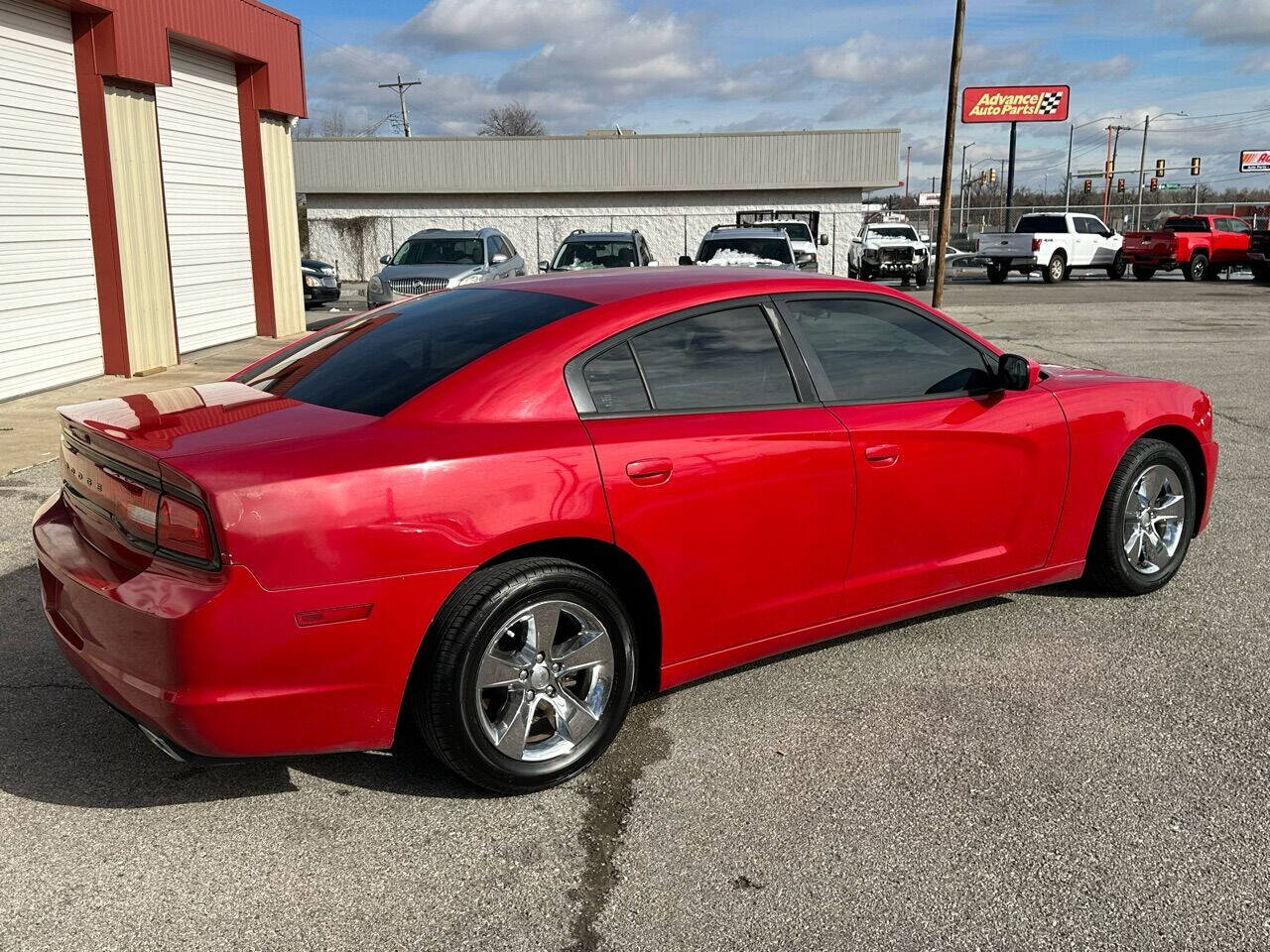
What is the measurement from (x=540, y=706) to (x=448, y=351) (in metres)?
1.15

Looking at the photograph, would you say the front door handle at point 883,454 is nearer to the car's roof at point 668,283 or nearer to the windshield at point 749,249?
the car's roof at point 668,283

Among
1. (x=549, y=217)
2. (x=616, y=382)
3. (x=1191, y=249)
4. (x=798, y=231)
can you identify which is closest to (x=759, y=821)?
(x=616, y=382)

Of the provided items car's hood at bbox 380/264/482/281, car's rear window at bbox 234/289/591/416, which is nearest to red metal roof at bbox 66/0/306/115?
car's hood at bbox 380/264/482/281

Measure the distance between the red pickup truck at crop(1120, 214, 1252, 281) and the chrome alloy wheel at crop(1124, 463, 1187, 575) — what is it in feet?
102

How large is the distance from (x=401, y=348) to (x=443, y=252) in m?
16.0

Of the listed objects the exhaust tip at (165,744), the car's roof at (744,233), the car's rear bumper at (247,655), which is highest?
the car's roof at (744,233)

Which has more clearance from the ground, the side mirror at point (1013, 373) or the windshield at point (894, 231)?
the windshield at point (894, 231)

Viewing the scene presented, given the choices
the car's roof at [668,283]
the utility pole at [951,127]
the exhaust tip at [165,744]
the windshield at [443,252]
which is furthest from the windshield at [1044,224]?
the exhaust tip at [165,744]

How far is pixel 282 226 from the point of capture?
59.9ft

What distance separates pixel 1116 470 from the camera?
15.8 ft

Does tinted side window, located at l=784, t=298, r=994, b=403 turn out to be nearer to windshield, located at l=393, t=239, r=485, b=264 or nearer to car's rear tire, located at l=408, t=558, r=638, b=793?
car's rear tire, located at l=408, t=558, r=638, b=793

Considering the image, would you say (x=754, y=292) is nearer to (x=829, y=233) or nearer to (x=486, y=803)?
(x=486, y=803)

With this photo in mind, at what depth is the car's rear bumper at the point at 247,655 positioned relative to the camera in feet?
9.47

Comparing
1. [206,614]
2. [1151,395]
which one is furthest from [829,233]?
[206,614]
